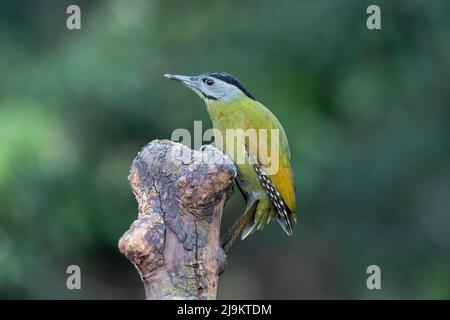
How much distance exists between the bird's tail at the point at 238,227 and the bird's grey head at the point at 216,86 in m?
0.76

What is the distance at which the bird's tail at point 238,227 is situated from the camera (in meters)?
4.92

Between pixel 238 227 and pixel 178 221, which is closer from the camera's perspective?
pixel 178 221

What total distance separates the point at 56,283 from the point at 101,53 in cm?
209

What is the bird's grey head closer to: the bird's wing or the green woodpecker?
the green woodpecker

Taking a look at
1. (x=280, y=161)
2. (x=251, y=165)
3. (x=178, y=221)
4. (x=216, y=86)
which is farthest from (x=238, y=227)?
(x=178, y=221)

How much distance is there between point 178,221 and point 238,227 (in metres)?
1.37

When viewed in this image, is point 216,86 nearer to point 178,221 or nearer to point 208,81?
point 208,81

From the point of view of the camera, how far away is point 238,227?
5.00 metres

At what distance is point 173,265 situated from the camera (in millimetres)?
3586

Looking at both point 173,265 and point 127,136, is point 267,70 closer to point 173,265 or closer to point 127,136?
point 127,136

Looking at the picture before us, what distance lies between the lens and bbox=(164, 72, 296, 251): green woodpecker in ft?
16.9

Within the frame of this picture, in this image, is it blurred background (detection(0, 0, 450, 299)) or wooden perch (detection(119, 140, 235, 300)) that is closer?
wooden perch (detection(119, 140, 235, 300))

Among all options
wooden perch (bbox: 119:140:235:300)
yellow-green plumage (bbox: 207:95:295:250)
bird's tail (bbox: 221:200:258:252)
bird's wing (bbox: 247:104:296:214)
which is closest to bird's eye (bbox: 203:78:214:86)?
yellow-green plumage (bbox: 207:95:295:250)

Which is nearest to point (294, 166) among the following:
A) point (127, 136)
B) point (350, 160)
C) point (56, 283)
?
point (350, 160)
